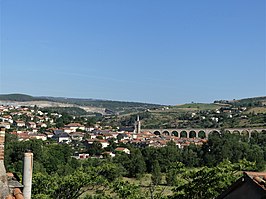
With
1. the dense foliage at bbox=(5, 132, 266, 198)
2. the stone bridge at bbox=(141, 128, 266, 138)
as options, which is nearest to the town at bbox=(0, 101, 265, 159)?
the stone bridge at bbox=(141, 128, 266, 138)

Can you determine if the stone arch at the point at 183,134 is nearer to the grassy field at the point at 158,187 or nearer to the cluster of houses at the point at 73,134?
the cluster of houses at the point at 73,134

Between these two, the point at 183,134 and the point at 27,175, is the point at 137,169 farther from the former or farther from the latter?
the point at 183,134

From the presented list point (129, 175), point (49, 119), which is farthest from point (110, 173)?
point (49, 119)

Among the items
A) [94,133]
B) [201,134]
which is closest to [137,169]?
[94,133]

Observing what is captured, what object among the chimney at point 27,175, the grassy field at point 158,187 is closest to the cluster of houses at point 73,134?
the grassy field at point 158,187

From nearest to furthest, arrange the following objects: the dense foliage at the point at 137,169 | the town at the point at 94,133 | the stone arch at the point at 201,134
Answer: the dense foliage at the point at 137,169 → the town at the point at 94,133 → the stone arch at the point at 201,134

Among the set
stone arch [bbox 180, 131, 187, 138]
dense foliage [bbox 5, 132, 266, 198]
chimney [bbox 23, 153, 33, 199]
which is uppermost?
chimney [bbox 23, 153, 33, 199]

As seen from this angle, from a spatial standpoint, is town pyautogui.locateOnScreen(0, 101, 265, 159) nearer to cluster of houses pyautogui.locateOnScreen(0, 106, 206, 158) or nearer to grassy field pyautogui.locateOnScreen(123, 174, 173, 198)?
cluster of houses pyautogui.locateOnScreen(0, 106, 206, 158)

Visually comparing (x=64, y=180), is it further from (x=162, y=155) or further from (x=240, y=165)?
(x=162, y=155)
